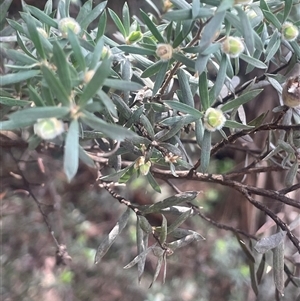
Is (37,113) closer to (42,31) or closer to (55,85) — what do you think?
(55,85)

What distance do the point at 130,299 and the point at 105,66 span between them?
0.76 meters

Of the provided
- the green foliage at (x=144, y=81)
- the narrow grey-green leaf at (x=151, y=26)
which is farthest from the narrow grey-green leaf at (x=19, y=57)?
the narrow grey-green leaf at (x=151, y=26)

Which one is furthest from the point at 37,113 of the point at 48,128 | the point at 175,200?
the point at 175,200

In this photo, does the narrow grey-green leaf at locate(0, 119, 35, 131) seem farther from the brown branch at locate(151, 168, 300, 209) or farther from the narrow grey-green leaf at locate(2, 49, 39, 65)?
the brown branch at locate(151, 168, 300, 209)

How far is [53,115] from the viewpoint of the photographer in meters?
0.27

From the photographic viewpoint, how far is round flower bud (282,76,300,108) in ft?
1.30

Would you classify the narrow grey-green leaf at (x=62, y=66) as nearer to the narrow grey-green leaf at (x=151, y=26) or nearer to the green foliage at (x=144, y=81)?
the green foliage at (x=144, y=81)

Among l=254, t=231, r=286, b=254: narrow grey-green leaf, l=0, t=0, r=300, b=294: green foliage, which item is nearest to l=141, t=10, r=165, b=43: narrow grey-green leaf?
l=0, t=0, r=300, b=294: green foliage

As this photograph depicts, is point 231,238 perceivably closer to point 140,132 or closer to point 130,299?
point 130,299

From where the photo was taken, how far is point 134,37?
1.47ft

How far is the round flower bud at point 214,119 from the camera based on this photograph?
379mm

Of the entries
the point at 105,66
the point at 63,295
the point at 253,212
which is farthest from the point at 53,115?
the point at 253,212

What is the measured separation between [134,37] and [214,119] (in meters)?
0.14

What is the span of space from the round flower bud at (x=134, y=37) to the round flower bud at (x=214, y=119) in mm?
125
